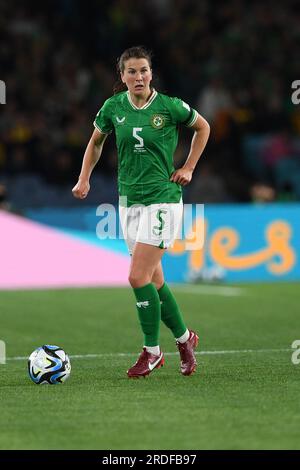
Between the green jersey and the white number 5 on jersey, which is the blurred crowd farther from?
the white number 5 on jersey

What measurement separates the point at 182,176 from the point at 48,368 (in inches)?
62.8

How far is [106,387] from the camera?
287 inches

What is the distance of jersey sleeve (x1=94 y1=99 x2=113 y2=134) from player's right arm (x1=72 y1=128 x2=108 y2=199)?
4 cm

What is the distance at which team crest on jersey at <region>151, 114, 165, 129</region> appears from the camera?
7826 millimetres

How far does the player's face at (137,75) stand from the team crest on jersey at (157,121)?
18 centimetres

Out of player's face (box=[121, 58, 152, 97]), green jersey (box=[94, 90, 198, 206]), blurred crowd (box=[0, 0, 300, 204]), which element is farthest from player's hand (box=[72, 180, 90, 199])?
blurred crowd (box=[0, 0, 300, 204])

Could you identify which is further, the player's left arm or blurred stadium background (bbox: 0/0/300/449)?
the player's left arm

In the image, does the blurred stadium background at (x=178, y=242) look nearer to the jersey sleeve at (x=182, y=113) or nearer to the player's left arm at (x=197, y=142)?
the player's left arm at (x=197, y=142)

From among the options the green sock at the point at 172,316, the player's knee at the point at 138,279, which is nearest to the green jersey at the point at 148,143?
the player's knee at the point at 138,279

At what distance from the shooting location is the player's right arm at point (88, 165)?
799 centimetres

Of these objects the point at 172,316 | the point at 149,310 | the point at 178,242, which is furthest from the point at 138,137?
the point at 178,242

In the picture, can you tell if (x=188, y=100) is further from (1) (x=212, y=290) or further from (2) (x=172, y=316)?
(2) (x=172, y=316)
